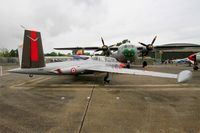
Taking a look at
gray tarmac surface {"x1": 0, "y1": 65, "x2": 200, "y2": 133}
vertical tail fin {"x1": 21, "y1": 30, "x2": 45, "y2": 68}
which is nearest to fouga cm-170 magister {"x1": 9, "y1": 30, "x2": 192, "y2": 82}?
vertical tail fin {"x1": 21, "y1": 30, "x2": 45, "y2": 68}

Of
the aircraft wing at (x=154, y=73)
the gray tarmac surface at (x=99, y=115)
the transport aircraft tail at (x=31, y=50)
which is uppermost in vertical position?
the transport aircraft tail at (x=31, y=50)

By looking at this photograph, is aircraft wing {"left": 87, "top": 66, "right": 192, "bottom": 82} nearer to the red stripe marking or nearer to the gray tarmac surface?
the gray tarmac surface

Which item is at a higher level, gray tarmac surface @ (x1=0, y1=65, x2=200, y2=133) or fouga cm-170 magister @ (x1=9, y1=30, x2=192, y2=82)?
fouga cm-170 magister @ (x1=9, y1=30, x2=192, y2=82)

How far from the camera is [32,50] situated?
9273 mm


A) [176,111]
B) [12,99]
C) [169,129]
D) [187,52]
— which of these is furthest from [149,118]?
[187,52]

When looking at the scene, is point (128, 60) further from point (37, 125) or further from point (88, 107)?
point (37, 125)

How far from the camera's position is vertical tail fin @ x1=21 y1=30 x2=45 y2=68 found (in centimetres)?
903

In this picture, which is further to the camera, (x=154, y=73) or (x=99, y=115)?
(x=154, y=73)

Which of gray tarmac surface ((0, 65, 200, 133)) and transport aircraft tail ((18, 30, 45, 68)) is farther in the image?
transport aircraft tail ((18, 30, 45, 68))

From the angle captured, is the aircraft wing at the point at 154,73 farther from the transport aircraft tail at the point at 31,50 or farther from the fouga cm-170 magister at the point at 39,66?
the transport aircraft tail at the point at 31,50

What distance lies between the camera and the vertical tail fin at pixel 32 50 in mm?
9031

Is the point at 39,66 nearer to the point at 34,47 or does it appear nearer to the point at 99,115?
the point at 34,47

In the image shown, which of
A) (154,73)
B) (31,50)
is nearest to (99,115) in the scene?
(154,73)

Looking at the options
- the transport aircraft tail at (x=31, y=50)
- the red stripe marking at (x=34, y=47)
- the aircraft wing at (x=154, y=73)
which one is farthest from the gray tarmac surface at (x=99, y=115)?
the red stripe marking at (x=34, y=47)
